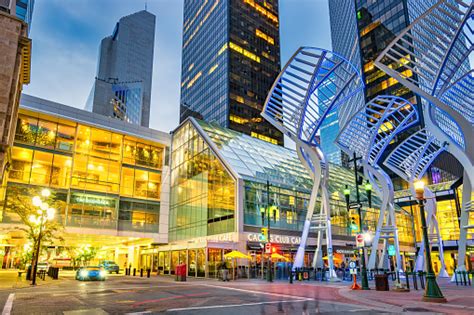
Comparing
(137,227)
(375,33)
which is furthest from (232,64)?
(137,227)

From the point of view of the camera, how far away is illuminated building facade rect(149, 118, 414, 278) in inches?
1371

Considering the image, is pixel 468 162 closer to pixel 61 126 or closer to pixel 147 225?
pixel 147 225

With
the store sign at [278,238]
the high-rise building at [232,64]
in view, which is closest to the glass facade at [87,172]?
the store sign at [278,238]

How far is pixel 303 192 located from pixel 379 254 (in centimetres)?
1801

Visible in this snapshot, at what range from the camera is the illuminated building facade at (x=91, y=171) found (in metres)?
39.5

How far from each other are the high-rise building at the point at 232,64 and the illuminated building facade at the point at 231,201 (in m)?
67.2

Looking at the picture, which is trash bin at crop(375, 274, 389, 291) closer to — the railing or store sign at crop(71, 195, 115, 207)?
the railing

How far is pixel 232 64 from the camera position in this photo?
119625 millimetres

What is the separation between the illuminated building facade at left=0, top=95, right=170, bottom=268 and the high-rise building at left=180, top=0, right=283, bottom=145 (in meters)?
66.4

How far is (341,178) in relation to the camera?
54125mm

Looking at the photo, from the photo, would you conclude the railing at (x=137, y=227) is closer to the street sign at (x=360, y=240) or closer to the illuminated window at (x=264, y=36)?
the street sign at (x=360, y=240)

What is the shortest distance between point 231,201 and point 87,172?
62.3 feet

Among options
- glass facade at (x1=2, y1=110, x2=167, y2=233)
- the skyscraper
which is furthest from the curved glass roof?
the skyscraper

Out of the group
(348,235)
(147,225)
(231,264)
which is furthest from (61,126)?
(348,235)
